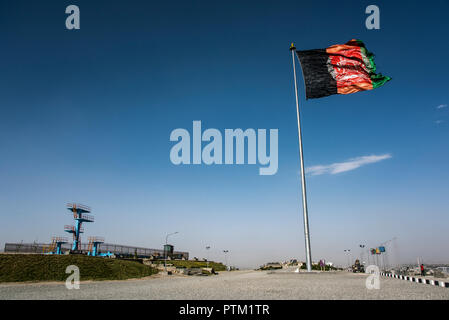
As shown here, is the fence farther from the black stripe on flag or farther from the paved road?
the black stripe on flag

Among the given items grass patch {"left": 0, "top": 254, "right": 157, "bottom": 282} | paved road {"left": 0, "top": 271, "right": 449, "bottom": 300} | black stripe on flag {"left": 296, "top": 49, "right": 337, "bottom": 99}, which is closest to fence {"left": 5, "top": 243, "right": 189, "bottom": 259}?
grass patch {"left": 0, "top": 254, "right": 157, "bottom": 282}

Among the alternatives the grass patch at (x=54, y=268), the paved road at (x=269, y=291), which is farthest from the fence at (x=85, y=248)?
the paved road at (x=269, y=291)

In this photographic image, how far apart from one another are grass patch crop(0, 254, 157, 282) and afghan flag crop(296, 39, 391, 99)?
26849 millimetres

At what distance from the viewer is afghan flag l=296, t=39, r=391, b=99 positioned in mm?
19438

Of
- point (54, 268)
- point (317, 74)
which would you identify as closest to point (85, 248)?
point (54, 268)

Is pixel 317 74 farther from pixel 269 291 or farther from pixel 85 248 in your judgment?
pixel 85 248

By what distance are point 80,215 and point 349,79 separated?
46583mm

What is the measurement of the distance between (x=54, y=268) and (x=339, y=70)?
3143 centimetres

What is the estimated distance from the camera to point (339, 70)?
1991cm

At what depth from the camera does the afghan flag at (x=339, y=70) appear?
63.8 ft
